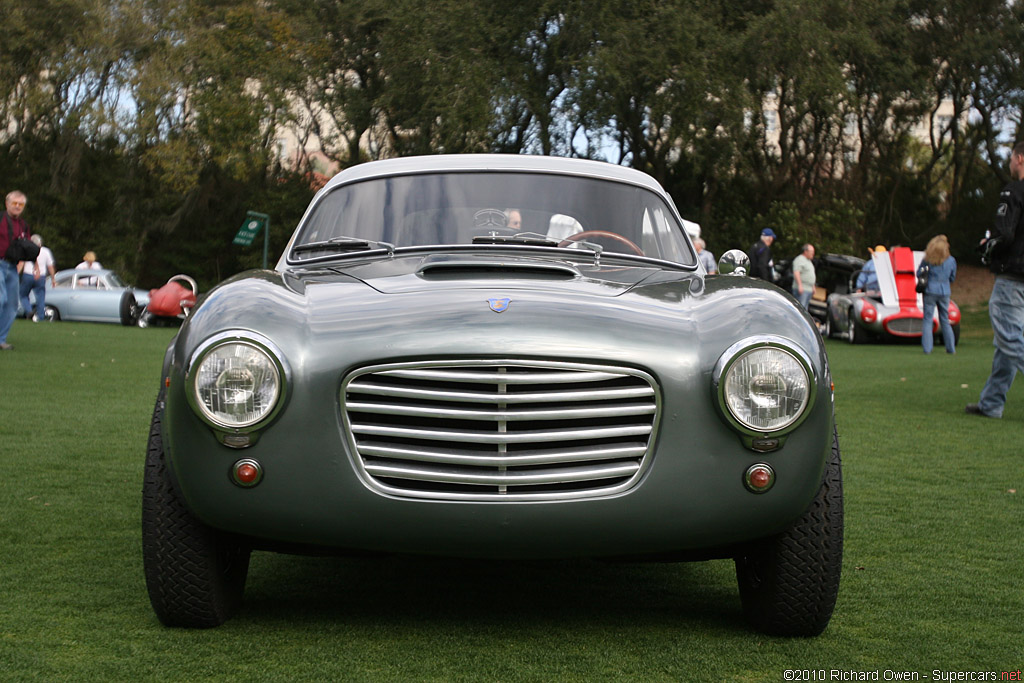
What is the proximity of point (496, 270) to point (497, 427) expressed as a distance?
2.69ft

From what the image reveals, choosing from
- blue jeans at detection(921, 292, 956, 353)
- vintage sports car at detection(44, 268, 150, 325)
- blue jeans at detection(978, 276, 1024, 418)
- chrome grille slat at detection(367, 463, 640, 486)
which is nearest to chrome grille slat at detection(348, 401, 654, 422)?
chrome grille slat at detection(367, 463, 640, 486)

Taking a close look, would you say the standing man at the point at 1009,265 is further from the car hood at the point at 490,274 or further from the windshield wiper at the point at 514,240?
the car hood at the point at 490,274

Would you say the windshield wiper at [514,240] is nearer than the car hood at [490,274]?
No

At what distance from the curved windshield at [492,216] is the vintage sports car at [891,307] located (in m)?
17.3

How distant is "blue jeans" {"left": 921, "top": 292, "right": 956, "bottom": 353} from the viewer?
17312 millimetres

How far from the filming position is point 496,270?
12.5 ft

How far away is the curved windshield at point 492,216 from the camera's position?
15.0ft

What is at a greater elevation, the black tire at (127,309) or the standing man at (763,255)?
the standing man at (763,255)

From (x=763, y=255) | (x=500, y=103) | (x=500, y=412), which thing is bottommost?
(x=500, y=412)

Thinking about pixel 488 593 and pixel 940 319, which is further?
pixel 940 319

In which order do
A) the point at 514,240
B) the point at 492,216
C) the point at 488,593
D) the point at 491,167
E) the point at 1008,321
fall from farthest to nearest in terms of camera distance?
1. the point at 1008,321
2. the point at 491,167
3. the point at 492,216
4. the point at 514,240
5. the point at 488,593

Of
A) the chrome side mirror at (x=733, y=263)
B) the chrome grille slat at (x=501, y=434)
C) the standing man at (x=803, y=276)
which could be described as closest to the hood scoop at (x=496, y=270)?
the chrome grille slat at (x=501, y=434)

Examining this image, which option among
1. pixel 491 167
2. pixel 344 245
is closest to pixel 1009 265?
pixel 491 167

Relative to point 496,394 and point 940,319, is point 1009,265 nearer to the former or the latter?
point 496,394
